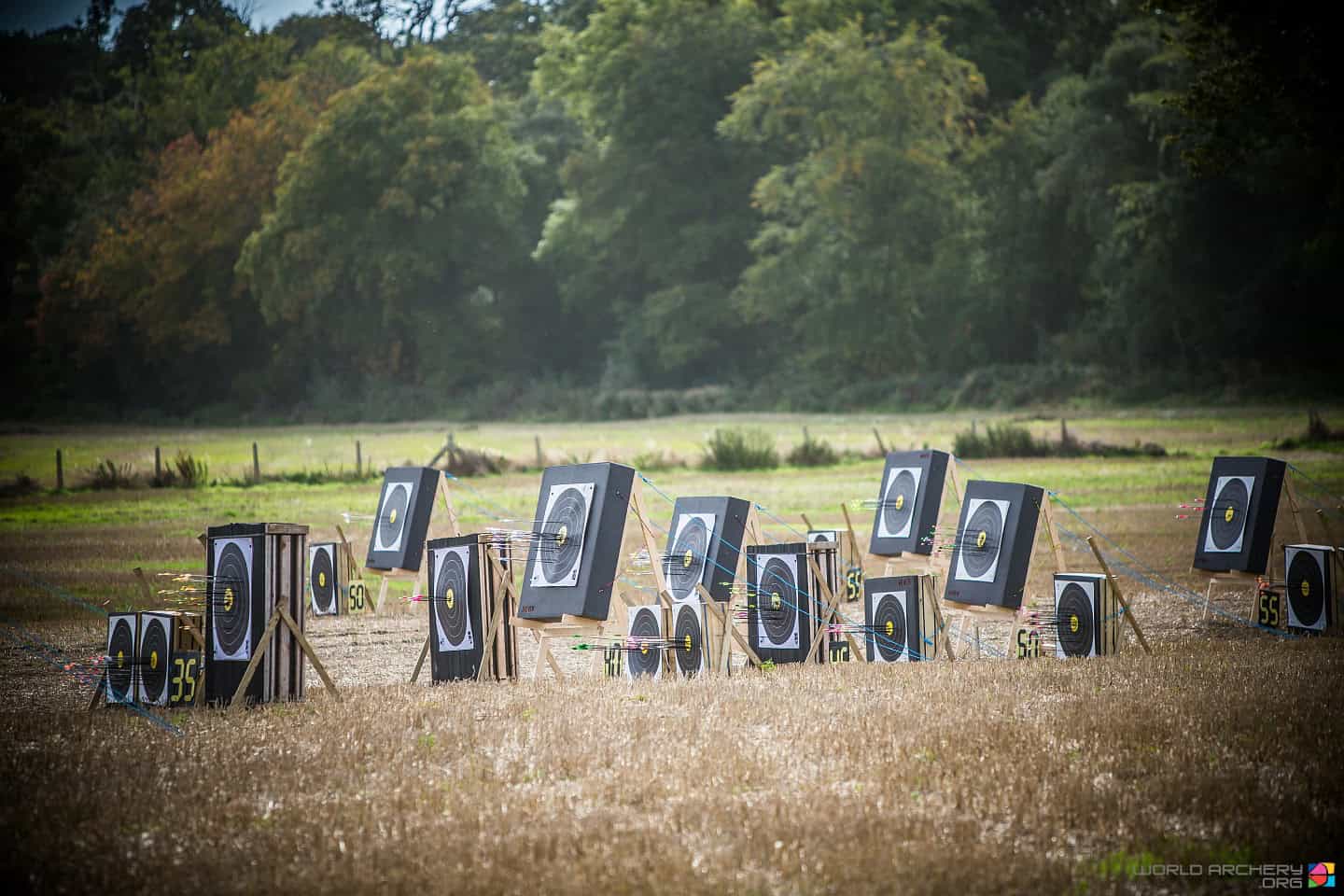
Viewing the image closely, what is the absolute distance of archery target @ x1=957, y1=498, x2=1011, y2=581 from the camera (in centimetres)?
1313

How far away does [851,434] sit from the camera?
45156 mm

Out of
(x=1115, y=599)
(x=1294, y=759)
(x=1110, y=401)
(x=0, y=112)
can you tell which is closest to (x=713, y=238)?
(x=1110, y=401)

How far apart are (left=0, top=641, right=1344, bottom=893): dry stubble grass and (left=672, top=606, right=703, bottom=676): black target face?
1481 millimetres

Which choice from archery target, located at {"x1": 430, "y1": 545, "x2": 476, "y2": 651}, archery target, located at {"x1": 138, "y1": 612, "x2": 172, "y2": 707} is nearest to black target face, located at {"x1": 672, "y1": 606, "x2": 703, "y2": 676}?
archery target, located at {"x1": 430, "y1": 545, "x2": 476, "y2": 651}

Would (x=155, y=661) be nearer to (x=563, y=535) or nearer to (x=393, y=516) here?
(x=563, y=535)

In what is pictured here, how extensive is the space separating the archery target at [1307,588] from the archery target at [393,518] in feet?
32.0

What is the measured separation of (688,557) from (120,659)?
15.4 feet

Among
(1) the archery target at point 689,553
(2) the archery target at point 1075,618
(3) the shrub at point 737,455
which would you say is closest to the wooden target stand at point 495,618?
(1) the archery target at point 689,553

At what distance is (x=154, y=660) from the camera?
9945 millimetres

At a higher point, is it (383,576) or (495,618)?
(495,618)

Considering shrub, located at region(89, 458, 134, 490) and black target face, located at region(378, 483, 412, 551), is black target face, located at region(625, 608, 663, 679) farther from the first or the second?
shrub, located at region(89, 458, 134, 490)

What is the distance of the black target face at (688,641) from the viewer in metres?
11.2

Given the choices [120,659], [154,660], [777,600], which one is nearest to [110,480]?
[120,659]

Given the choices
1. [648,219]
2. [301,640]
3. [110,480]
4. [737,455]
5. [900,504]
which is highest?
[648,219]
